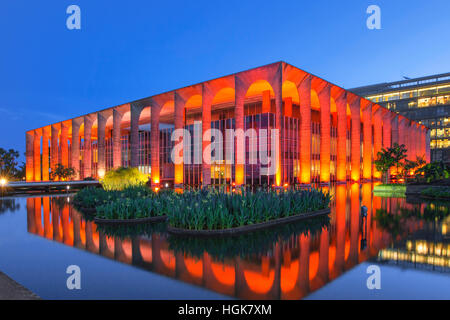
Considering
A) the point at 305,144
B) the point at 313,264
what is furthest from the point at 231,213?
the point at 305,144

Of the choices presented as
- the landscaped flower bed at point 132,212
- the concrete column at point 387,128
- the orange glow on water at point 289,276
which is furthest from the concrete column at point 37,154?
the concrete column at point 387,128

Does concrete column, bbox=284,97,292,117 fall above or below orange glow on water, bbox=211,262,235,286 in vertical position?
above

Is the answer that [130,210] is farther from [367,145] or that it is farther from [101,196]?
[367,145]

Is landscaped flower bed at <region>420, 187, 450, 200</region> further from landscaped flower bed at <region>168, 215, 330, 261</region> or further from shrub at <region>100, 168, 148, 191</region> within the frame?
shrub at <region>100, 168, 148, 191</region>

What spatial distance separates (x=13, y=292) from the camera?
172 inches

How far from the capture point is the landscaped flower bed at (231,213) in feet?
29.4

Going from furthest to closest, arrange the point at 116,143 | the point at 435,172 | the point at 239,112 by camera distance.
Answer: the point at 116,143, the point at 239,112, the point at 435,172

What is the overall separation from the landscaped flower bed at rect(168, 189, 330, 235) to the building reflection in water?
62 centimetres

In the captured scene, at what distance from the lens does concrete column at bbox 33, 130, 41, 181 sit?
204 ft

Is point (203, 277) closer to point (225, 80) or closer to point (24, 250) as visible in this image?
point (24, 250)

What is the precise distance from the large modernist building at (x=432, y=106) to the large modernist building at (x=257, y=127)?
81.0ft

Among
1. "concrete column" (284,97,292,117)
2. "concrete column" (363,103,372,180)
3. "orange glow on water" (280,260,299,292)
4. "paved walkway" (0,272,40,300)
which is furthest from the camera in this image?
"concrete column" (363,103,372,180)

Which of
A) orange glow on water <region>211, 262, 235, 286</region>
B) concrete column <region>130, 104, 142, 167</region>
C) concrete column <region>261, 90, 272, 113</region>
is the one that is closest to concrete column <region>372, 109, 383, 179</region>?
concrete column <region>261, 90, 272, 113</region>

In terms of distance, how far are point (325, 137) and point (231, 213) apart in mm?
25401
